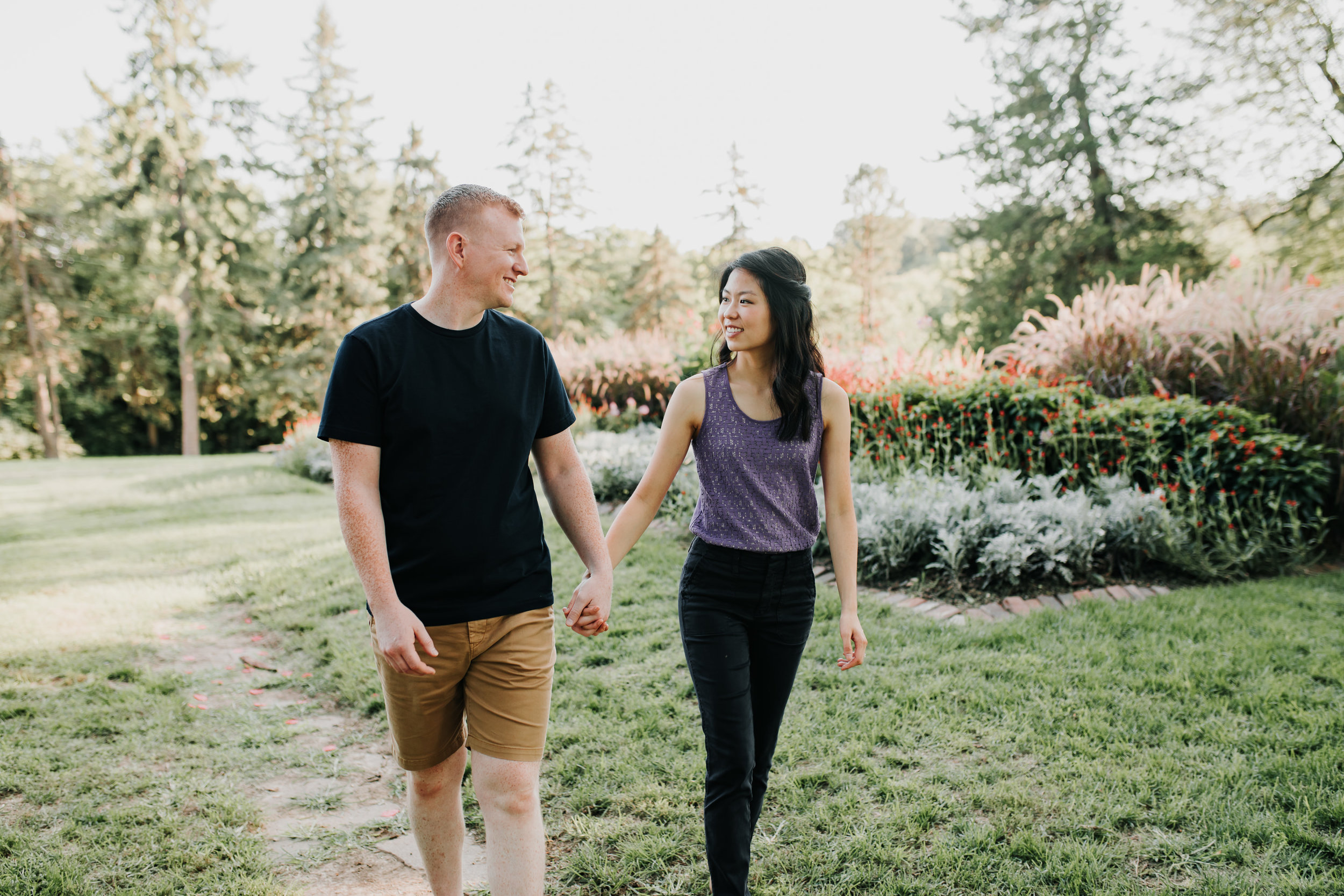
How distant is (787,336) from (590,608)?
37.2 inches

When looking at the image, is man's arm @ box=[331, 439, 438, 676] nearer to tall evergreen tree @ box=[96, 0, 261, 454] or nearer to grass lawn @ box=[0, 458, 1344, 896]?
grass lawn @ box=[0, 458, 1344, 896]

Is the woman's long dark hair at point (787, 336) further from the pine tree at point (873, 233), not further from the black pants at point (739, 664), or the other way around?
the pine tree at point (873, 233)

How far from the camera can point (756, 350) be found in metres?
2.28

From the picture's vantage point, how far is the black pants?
6.61ft

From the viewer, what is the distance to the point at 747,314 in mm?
2186

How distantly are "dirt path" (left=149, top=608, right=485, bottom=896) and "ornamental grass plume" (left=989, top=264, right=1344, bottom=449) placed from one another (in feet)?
20.7

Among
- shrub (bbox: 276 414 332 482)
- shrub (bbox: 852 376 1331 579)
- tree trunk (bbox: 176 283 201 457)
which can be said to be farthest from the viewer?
tree trunk (bbox: 176 283 201 457)

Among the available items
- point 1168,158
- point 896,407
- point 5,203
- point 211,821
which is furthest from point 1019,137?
point 5,203

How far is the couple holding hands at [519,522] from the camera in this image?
1.80 metres

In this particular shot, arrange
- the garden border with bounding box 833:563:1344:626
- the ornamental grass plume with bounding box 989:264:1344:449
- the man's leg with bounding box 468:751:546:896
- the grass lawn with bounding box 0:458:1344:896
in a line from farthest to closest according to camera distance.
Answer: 1. the ornamental grass plume with bounding box 989:264:1344:449
2. the garden border with bounding box 833:563:1344:626
3. the grass lawn with bounding box 0:458:1344:896
4. the man's leg with bounding box 468:751:546:896

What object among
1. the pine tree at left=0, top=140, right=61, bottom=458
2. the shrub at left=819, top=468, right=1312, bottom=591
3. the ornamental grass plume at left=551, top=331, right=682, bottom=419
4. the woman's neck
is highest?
the pine tree at left=0, top=140, right=61, bottom=458

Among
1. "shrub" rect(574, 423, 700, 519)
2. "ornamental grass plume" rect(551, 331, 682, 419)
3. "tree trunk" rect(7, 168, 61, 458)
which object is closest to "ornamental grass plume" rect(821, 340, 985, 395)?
"shrub" rect(574, 423, 700, 519)

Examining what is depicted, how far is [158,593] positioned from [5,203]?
2724 cm

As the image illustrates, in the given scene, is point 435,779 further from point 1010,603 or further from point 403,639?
point 1010,603
